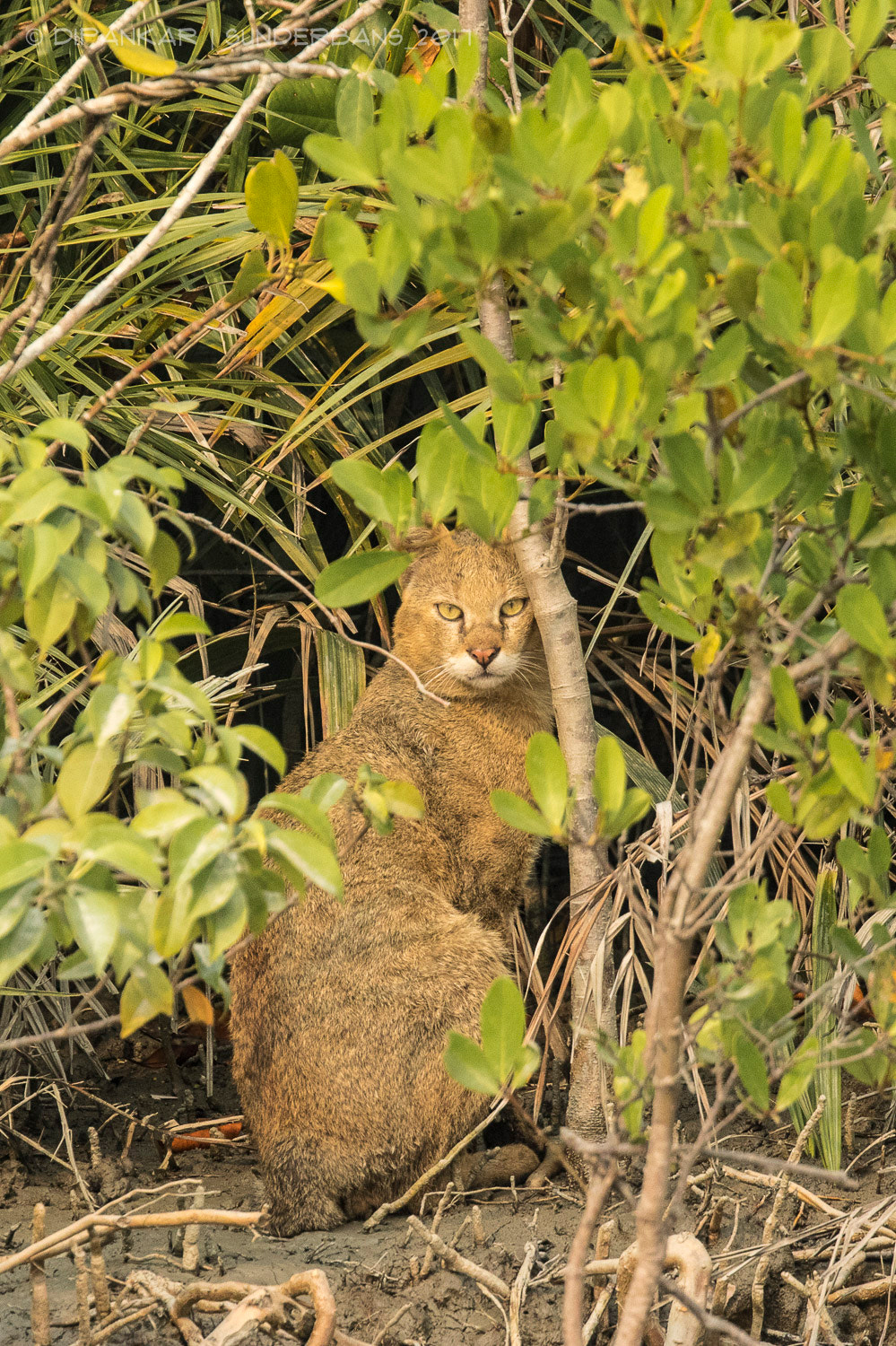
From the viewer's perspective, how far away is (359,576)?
163 cm

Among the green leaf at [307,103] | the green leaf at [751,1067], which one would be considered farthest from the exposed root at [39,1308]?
the green leaf at [307,103]

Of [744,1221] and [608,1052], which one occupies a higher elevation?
[608,1052]

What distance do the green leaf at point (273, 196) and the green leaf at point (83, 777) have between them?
826 mm

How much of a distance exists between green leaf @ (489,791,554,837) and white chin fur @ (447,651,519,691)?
5.64 feet

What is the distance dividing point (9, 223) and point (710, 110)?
285 cm

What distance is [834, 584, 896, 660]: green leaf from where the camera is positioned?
1.40 metres

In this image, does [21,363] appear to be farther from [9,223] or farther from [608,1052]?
[9,223]

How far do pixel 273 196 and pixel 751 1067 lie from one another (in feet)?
4.43

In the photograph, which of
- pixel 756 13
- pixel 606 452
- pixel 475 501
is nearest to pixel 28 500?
pixel 475 501

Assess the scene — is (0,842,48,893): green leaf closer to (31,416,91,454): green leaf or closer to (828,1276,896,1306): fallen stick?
(31,416,91,454): green leaf

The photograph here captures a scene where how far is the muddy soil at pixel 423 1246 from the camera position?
2404 millimetres

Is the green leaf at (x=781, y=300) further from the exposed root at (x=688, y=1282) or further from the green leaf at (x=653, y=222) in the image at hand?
the exposed root at (x=688, y=1282)

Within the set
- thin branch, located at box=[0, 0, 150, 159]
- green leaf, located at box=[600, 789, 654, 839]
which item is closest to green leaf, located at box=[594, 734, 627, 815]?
green leaf, located at box=[600, 789, 654, 839]

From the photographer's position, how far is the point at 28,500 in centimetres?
137
